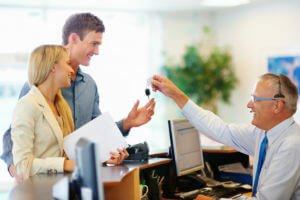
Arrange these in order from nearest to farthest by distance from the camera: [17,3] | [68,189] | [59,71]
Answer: [68,189], [59,71], [17,3]

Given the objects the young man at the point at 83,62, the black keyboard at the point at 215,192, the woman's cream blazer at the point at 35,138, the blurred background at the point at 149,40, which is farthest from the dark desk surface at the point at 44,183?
the blurred background at the point at 149,40

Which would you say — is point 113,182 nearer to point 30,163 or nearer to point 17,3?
point 30,163

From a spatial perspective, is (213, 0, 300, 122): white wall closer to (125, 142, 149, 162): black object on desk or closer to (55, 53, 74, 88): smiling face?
(125, 142, 149, 162): black object on desk

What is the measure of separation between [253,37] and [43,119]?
19.2ft

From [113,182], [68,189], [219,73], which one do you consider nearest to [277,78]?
[113,182]

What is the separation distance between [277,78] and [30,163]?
57.0 inches

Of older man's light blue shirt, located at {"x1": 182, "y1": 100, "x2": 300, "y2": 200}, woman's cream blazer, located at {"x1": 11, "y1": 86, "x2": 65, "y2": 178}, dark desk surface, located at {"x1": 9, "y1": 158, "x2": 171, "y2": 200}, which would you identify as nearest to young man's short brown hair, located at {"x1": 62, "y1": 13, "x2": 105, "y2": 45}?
woman's cream blazer, located at {"x1": 11, "y1": 86, "x2": 65, "y2": 178}

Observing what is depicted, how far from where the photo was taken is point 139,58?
771cm

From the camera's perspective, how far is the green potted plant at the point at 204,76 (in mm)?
7316

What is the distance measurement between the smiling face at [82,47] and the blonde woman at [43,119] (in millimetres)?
427

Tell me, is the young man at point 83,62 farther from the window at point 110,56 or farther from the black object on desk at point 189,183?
the window at point 110,56

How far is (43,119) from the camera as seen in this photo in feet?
7.29

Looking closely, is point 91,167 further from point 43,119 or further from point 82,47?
point 82,47

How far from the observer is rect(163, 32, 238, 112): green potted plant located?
7.32 metres
